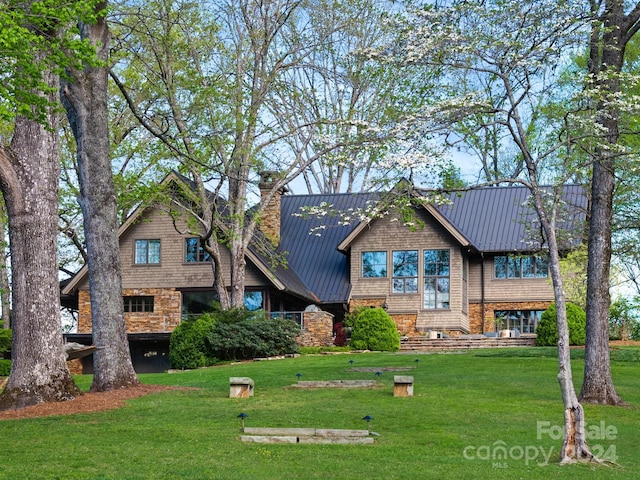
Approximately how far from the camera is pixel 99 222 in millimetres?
17125

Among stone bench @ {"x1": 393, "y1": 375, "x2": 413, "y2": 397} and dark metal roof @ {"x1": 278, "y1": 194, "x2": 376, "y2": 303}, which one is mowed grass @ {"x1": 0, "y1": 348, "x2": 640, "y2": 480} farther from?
dark metal roof @ {"x1": 278, "y1": 194, "x2": 376, "y2": 303}

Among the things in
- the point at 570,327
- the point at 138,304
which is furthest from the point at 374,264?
the point at 570,327

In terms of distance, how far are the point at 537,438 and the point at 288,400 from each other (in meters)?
4.95

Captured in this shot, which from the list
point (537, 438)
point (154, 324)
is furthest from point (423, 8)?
point (154, 324)

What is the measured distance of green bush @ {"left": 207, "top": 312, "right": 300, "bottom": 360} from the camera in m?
26.6

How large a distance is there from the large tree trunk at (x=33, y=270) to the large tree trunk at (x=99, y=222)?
1.76 meters

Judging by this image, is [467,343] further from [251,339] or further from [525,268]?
[251,339]

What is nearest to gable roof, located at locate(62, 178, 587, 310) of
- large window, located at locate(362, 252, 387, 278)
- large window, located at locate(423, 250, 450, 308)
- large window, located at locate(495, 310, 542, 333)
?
large window, located at locate(362, 252, 387, 278)

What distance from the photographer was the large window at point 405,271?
35475 millimetres

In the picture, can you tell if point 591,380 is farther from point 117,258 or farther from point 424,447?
point 117,258

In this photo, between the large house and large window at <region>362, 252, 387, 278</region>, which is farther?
large window at <region>362, 252, 387, 278</region>

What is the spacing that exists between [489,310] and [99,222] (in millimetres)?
22032

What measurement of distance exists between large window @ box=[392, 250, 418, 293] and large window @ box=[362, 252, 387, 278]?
1.41ft

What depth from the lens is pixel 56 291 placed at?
1512 cm
